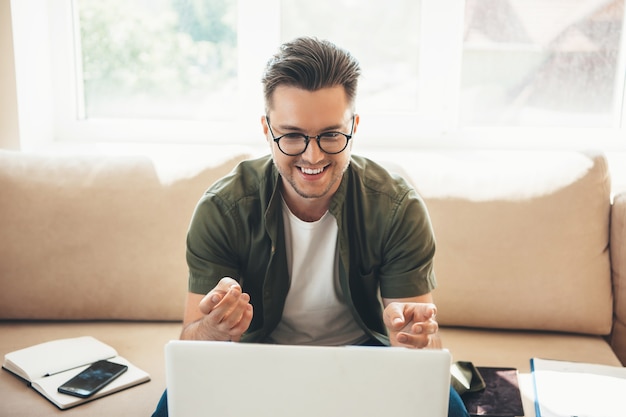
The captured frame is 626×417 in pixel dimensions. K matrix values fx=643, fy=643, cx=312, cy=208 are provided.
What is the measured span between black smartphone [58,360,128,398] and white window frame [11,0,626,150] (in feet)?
3.55

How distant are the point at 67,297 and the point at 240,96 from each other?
1013 mm

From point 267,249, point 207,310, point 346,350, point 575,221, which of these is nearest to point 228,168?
point 267,249

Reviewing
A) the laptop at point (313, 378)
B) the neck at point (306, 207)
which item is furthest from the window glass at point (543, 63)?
the laptop at point (313, 378)

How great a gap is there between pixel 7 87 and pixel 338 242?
1.45 metres

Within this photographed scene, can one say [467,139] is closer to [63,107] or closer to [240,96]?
[240,96]

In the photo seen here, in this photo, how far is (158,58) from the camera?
249 cm

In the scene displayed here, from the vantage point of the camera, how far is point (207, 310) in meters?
1.08

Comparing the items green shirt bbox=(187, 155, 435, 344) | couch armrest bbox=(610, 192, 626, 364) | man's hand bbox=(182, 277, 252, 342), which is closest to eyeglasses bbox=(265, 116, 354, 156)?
green shirt bbox=(187, 155, 435, 344)

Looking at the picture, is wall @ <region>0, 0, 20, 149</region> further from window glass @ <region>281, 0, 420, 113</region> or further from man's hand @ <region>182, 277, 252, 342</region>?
man's hand @ <region>182, 277, 252, 342</region>

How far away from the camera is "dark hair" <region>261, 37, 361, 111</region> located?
1.36 meters

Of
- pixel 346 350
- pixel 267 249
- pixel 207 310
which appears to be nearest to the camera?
pixel 346 350

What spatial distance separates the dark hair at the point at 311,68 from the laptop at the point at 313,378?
2.25ft

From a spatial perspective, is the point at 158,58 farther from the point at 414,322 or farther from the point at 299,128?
the point at 414,322

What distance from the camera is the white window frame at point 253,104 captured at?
2.36m
